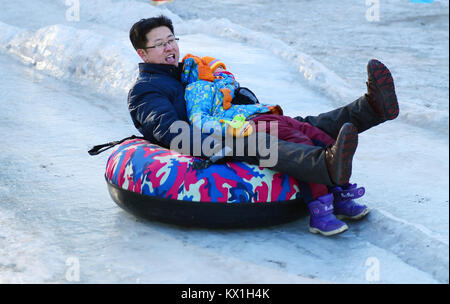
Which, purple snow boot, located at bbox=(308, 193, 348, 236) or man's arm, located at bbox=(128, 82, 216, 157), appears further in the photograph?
man's arm, located at bbox=(128, 82, 216, 157)

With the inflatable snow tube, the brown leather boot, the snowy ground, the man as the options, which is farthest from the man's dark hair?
the brown leather boot

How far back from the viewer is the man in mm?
2881

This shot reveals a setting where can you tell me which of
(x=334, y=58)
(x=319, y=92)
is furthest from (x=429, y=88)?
(x=334, y=58)

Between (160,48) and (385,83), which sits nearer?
(385,83)

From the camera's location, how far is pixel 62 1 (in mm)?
13945

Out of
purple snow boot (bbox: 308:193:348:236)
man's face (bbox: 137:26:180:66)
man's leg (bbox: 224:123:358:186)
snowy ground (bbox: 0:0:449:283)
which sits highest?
man's face (bbox: 137:26:180:66)

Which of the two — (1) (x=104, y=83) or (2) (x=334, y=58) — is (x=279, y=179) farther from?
(2) (x=334, y=58)

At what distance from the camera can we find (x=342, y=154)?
2795 millimetres

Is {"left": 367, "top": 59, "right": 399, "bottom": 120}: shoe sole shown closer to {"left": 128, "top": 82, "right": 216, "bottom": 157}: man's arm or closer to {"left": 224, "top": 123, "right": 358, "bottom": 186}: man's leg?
{"left": 224, "top": 123, "right": 358, "bottom": 186}: man's leg

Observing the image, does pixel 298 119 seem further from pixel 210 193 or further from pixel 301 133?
pixel 210 193

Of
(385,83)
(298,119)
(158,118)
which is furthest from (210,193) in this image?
(385,83)

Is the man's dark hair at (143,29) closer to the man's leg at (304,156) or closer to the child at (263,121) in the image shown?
the child at (263,121)

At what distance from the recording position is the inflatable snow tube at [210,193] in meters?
3.16

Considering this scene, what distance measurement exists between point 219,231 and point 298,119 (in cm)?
95
